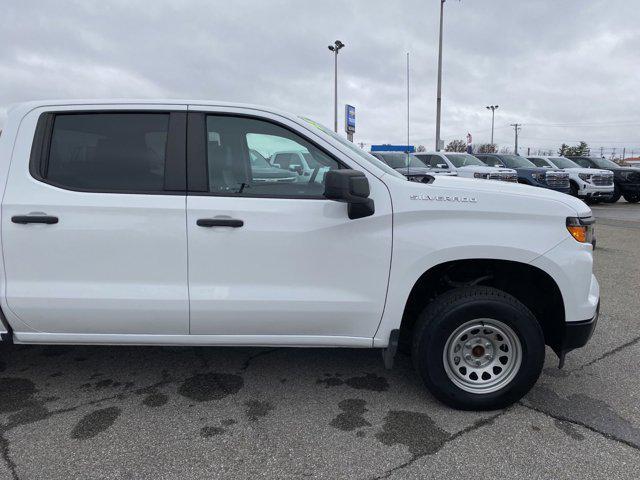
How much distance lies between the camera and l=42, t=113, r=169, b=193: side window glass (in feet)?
9.46

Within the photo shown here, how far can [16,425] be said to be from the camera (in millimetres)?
2820

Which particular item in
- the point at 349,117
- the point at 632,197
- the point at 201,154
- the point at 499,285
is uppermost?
the point at 349,117

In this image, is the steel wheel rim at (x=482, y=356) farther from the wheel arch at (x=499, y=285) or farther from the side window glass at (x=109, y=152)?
the side window glass at (x=109, y=152)

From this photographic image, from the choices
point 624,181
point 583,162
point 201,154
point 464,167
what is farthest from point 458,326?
point 583,162

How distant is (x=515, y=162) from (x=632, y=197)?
200 inches

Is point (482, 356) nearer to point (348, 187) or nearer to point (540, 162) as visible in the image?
point (348, 187)

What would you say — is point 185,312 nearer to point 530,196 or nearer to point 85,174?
point 85,174

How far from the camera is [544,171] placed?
16578mm

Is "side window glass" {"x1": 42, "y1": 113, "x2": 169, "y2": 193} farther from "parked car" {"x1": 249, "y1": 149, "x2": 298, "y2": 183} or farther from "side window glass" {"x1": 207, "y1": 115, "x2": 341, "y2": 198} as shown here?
"parked car" {"x1": 249, "y1": 149, "x2": 298, "y2": 183}

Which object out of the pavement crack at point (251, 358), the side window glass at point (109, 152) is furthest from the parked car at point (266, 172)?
the pavement crack at point (251, 358)

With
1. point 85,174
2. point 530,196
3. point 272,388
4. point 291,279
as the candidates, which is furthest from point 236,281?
point 530,196

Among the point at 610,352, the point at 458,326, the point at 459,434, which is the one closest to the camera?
the point at 459,434

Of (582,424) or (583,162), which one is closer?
(582,424)

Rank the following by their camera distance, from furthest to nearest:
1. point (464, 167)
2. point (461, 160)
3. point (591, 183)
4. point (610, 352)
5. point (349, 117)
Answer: point (349, 117), point (591, 183), point (461, 160), point (464, 167), point (610, 352)
